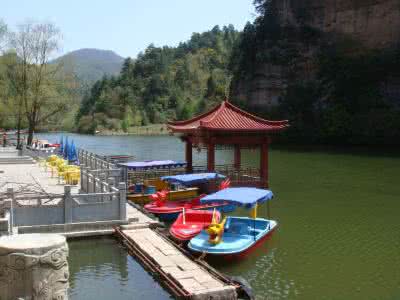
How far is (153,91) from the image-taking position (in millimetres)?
156875

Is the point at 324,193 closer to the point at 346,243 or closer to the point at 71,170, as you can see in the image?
the point at 346,243

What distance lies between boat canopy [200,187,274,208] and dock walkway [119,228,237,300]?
2175mm

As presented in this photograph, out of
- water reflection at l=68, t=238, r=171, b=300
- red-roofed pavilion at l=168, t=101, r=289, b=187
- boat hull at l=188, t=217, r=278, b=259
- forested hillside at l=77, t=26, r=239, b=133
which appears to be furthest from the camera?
forested hillside at l=77, t=26, r=239, b=133

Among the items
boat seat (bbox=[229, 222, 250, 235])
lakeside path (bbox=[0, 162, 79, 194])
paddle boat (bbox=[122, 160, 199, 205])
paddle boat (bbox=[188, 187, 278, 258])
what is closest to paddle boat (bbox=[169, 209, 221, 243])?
paddle boat (bbox=[188, 187, 278, 258])

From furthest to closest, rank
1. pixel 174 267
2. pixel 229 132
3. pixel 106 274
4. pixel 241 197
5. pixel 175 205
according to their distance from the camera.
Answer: pixel 229 132
pixel 175 205
pixel 241 197
pixel 106 274
pixel 174 267

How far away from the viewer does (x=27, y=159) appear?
35.8 metres

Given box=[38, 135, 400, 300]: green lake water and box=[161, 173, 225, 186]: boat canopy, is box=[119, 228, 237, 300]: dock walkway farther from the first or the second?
box=[161, 173, 225, 186]: boat canopy

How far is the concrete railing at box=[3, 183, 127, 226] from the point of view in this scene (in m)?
16.0

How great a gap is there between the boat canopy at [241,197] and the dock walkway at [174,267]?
2175 millimetres

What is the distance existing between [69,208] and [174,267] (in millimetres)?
4711

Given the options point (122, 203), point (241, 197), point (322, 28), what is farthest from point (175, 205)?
point (322, 28)

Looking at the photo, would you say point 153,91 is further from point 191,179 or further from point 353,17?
point 191,179

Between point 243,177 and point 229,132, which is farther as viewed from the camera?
point 243,177

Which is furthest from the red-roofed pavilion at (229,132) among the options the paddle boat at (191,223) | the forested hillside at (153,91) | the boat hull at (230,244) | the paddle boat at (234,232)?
the forested hillside at (153,91)
